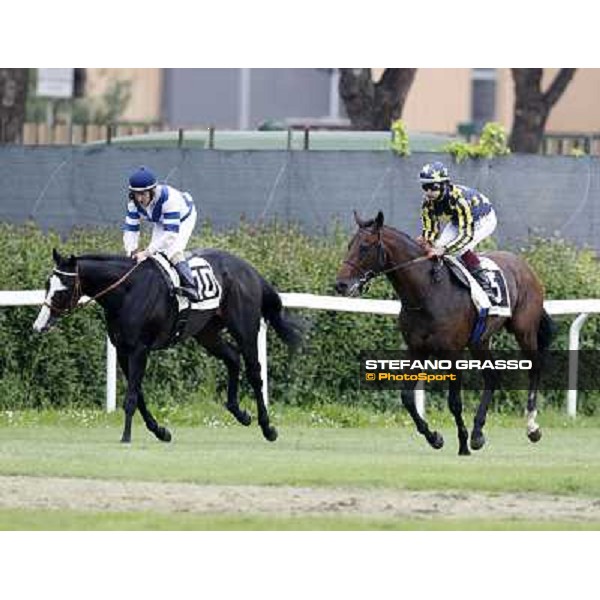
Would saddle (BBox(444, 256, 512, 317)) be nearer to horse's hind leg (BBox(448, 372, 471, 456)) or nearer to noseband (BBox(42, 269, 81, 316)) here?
horse's hind leg (BBox(448, 372, 471, 456))

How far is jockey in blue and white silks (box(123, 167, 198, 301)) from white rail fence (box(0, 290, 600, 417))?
201 cm

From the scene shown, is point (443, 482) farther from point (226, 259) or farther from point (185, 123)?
point (185, 123)

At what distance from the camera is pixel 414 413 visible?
50.9ft

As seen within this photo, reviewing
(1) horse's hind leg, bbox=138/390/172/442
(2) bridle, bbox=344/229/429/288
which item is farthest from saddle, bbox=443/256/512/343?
(1) horse's hind leg, bbox=138/390/172/442

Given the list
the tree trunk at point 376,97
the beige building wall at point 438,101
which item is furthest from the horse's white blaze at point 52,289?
the beige building wall at point 438,101

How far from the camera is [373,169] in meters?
20.9

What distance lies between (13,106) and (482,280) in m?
12.3

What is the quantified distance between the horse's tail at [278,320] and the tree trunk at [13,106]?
10.9m

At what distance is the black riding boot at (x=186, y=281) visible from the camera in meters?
16.2

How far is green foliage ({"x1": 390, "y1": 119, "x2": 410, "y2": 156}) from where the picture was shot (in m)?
20.8

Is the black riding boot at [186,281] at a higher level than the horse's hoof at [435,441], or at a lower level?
higher

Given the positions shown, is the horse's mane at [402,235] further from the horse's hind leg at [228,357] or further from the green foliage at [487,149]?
the green foliage at [487,149]

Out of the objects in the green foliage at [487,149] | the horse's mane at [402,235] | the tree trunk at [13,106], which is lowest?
the horse's mane at [402,235]

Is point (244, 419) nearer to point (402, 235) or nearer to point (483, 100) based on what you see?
point (402, 235)
